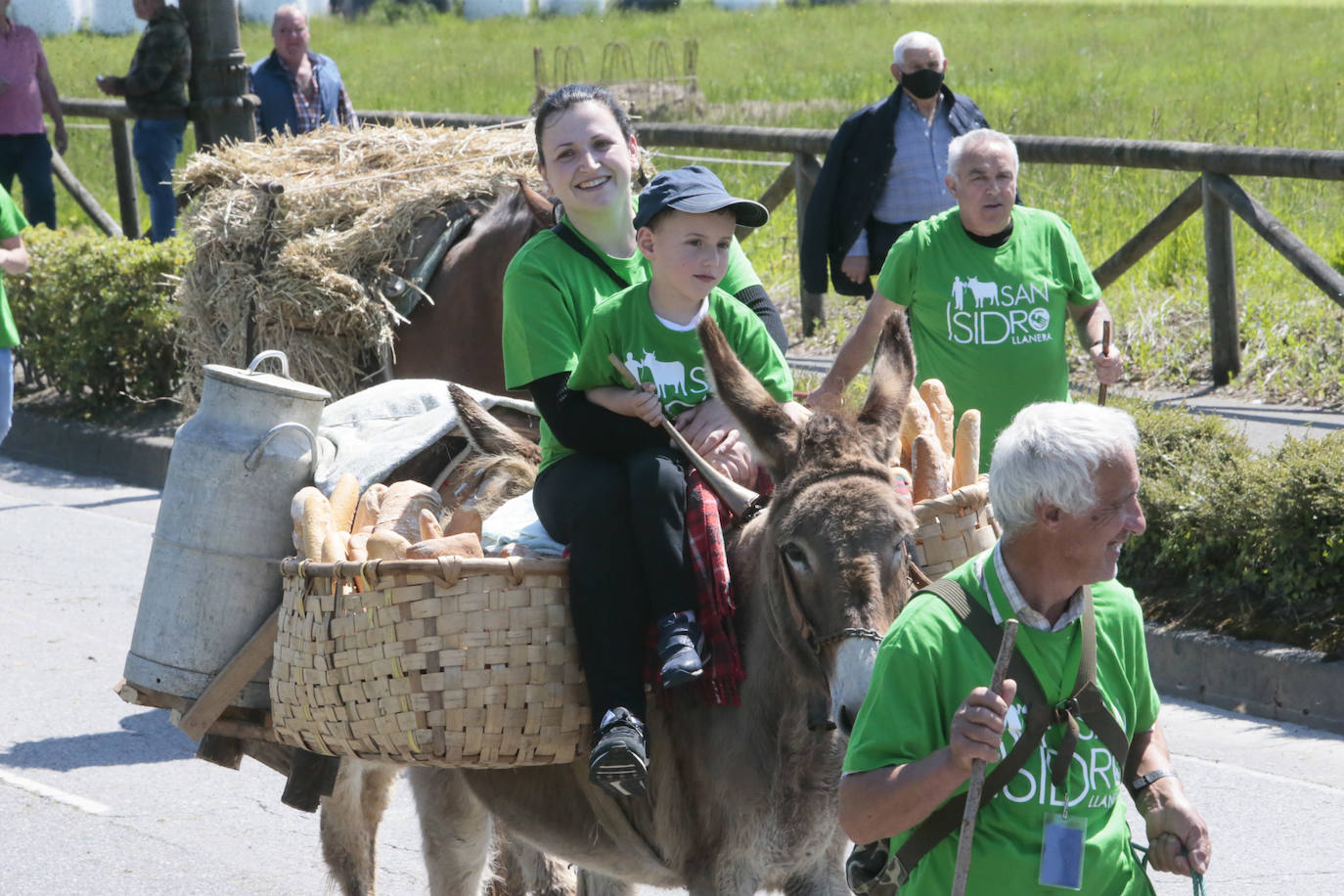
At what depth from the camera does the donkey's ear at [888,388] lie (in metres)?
3.43

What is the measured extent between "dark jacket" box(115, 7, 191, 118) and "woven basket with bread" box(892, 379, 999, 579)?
9612mm

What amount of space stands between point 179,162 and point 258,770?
13.7m

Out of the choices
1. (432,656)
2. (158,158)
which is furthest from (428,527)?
(158,158)

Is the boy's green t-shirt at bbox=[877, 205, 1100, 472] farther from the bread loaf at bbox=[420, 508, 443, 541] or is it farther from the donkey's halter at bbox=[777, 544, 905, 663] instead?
the donkey's halter at bbox=[777, 544, 905, 663]

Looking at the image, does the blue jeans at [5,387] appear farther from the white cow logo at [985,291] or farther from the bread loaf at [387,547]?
the bread loaf at [387,547]

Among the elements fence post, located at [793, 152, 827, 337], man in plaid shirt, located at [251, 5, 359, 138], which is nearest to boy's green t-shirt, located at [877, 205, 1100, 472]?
fence post, located at [793, 152, 827, 337]

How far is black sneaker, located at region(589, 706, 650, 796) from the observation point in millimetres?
3455

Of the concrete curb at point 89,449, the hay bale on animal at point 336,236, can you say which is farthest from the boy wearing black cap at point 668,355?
the concrete curb at point 89,449

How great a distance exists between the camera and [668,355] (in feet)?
12.4

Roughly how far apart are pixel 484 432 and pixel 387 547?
886 millimetres

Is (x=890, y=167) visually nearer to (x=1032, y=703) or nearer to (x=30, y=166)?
(x=1032, y=703)

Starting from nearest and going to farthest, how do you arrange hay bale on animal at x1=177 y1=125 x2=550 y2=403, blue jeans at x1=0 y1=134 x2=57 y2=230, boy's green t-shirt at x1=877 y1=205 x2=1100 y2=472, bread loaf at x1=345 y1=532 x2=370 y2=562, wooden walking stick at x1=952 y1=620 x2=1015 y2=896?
wooden walking stick at x1=952 y1=620 x2=1015 y2=896
bread loaf at x1=345 y1=532 x2=370 y2=562
boy's green t-shirt at x1=877 y1=205 x2=1100 y2=472
hay bale on animal at x1=177 y1=125 x2=550 y2=403
blue jeans at x1=0 y1=134 x2=57 y2=230

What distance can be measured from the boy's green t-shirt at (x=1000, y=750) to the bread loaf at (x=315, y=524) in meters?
1.59

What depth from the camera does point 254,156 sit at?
28.2 feet
